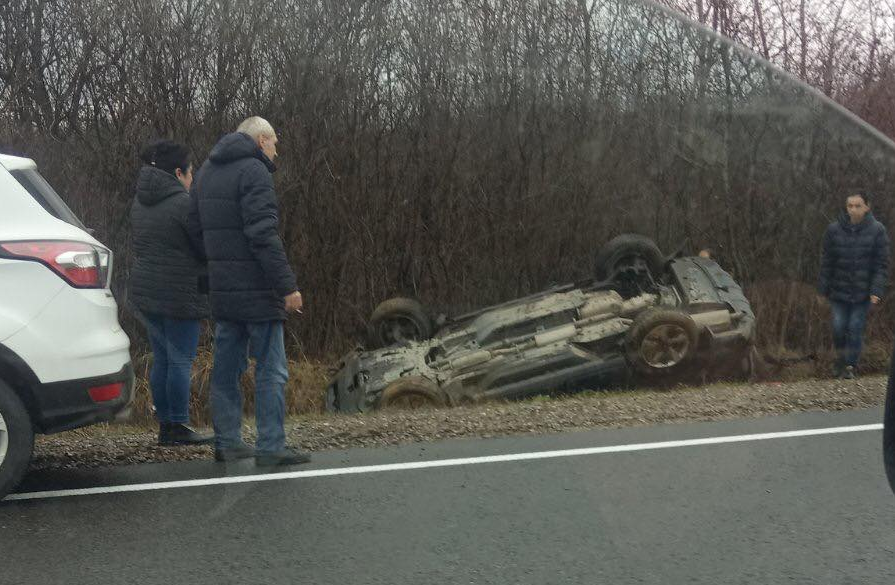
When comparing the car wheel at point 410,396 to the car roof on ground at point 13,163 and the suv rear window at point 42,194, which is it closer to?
the suv rear window at point 42,194

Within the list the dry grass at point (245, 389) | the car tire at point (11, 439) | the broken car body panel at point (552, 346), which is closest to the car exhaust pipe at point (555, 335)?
the broken car body panel at point (552, 346)

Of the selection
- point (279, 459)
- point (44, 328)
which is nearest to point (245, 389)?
point (279, 459)

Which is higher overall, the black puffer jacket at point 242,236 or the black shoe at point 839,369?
the black puffer jacket at point 242,236

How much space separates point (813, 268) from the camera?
1175 centimetres

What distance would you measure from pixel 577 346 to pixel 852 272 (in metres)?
2.82

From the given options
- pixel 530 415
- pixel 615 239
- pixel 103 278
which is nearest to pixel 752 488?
pixel 530 415

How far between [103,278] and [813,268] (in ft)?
27.7

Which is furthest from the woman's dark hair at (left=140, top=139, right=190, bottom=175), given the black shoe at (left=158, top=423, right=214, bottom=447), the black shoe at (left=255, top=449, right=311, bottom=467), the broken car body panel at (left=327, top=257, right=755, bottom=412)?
the broken car body panel at (left=327, top=257, right=755, bottom=412)

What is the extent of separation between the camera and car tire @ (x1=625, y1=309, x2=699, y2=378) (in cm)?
946

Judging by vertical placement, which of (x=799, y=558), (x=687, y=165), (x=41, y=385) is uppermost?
(x=687, y=165)

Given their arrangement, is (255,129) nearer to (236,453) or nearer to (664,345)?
(236,453)

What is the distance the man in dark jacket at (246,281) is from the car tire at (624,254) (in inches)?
216

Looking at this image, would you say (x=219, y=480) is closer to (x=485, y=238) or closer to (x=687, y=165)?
(x=485, y=238)

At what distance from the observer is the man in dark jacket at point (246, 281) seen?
19.0 feet
